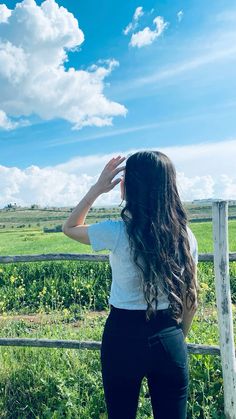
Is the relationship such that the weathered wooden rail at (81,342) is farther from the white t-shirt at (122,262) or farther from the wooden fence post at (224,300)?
the white t-shirt at (122,262)

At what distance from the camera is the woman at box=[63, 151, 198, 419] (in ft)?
6.56

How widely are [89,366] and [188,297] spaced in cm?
213

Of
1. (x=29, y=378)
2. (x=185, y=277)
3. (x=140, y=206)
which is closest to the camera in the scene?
(x=140, y=206)

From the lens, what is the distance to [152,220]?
2002mm

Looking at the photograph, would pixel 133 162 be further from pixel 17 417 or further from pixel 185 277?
pixel 17 417

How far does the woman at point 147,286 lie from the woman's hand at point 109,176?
0.36 feet

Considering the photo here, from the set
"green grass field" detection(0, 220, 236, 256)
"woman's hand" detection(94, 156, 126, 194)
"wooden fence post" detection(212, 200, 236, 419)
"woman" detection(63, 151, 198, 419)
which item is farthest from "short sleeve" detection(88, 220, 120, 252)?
"green grass field" detection(0, 220, 236, 256)

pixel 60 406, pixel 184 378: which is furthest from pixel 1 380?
pixel 184 378

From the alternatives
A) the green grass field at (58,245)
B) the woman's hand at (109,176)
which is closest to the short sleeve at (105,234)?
the woman's hand at (109,176)

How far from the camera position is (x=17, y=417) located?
3.70 meters

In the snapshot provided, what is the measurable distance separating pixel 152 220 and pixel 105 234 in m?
0.23

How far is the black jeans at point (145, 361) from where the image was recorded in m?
2.02

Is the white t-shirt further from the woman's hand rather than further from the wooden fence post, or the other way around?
the wooden fence post

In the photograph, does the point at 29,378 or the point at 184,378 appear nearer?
the point at 184,378
